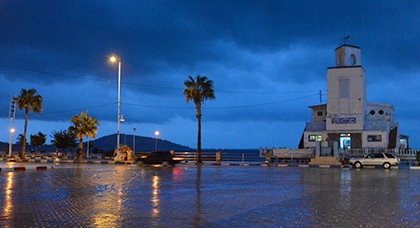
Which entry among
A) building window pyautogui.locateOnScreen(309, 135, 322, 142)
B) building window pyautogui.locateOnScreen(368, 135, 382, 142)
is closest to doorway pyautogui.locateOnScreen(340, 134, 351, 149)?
building window pyautogui.locateOnScreen(368, 135, 382, 142)

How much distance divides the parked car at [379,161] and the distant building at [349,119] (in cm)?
994

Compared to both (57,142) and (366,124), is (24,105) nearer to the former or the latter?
(57,142)

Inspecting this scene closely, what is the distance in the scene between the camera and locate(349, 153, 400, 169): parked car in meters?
34.9

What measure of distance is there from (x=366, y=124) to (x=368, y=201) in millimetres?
39349

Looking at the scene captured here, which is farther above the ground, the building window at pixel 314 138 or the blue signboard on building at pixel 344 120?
the blue signboard on building at pixel 344 120

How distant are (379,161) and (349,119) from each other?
44.0ft

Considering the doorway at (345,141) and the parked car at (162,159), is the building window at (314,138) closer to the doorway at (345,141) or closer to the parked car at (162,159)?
the doorway at (345,141)

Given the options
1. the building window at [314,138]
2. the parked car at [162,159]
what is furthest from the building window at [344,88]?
the parked car at [162,159]

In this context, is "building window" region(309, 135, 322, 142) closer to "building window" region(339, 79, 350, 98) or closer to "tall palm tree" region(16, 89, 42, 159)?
"building window" region(339, 79, 350, 98)

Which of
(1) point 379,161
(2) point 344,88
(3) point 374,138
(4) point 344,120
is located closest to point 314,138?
(4) point 344,120

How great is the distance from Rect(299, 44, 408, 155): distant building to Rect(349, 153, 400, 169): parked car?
994 centimetres

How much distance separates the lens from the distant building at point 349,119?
47.5 m

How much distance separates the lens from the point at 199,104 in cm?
4625

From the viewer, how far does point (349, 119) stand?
1898 inches
